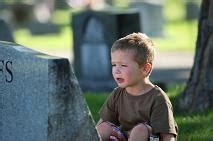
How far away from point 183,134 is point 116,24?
669 centimetres

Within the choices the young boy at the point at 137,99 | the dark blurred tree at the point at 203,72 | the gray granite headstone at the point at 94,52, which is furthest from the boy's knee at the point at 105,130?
the gray granite headstone at the point at 94,52

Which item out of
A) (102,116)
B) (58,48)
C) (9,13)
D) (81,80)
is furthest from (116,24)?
(9,13)

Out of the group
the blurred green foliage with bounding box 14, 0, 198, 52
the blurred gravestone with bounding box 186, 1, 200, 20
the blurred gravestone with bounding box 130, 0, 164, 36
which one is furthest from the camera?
the blurred gravestone with bounding box 186, 1, 200, 20

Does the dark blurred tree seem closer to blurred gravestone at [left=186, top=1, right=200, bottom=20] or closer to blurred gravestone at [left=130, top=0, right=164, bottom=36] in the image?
blurred gravestone at [left=130, top=0, right=164, bottom=36]

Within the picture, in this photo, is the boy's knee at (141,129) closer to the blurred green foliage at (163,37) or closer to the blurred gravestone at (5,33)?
the blurred gravestone at (5,33)

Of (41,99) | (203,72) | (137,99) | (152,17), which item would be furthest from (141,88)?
(152,17)

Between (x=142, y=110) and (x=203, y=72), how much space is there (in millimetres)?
3124

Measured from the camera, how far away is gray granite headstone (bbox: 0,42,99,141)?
520 centimetres

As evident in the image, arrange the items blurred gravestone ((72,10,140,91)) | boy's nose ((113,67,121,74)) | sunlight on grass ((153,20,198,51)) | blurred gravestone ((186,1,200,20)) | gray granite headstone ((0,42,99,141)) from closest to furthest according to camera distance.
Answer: gray granite headstone ((0,42,99,141)) < boy's nose ((113,67,121,74)) < blurred gravestone ((72,10,140,91)) < sunlight on grass ((153,20,198,51)) < blurred gravestone ((186,1,200,20))

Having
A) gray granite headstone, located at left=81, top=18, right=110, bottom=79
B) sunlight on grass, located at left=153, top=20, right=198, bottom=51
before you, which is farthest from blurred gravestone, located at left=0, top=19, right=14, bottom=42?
sunlight on grass, located at left=153, top=20, right=198, bottom=51

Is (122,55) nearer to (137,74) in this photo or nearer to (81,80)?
(137,74)

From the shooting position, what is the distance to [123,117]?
19.7 feet

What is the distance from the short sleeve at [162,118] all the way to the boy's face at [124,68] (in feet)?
0.84

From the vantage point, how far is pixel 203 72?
349 inches
